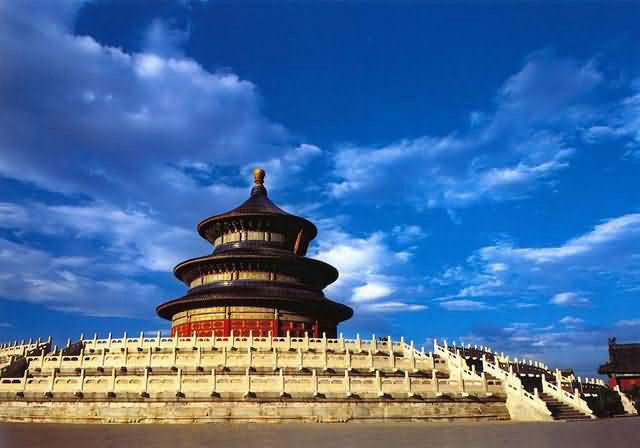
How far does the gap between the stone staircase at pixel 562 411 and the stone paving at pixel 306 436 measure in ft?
9.46

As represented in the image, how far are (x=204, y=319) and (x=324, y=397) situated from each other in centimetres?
1941

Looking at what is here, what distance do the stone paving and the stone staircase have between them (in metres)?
2.88

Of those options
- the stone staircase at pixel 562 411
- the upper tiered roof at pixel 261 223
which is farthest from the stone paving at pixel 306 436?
the upper tiered roof at pixel 261 223

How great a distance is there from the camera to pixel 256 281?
43.8 m

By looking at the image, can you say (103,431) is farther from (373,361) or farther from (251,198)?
(251,198)

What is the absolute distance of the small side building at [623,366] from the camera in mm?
53312

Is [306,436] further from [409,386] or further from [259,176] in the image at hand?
[259,176]

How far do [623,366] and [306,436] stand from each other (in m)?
48.0

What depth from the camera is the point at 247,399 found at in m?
25.2

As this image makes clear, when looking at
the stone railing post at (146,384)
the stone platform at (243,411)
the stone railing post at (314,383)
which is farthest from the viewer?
the stone railing post at (314,383)

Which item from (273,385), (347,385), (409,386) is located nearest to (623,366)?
(409,386)

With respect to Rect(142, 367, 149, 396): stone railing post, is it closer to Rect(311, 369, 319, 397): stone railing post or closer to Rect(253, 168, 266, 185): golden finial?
Rect(311, 369, 319, 397): stone railing post

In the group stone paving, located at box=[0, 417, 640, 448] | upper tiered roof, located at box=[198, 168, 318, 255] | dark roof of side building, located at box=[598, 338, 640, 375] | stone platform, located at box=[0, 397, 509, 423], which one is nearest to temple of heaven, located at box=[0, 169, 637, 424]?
stone platform, located at box=[0, 397, 509, 423]

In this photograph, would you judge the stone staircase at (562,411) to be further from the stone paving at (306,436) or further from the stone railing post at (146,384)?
the stone railing post at (146,384)
